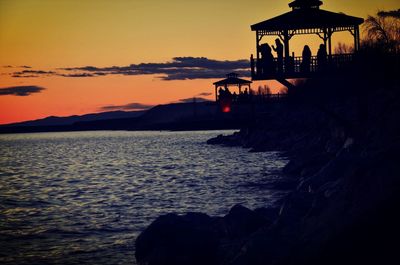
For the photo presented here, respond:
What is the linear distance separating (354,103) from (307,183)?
21.9 meters

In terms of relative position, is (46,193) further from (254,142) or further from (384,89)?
(254,142)

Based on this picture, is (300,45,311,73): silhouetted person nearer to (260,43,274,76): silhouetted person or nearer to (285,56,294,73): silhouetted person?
(285,56,294,73): silhouetted person

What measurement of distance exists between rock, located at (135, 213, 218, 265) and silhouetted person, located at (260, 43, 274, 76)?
1400 centimetres

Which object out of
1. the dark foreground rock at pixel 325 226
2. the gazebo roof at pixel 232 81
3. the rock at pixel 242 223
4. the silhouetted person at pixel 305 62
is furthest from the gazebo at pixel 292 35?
the gazebo roof at pixel 232 81

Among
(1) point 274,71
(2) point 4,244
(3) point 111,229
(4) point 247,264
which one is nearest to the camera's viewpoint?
(4) point 247,264

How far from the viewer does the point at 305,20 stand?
2836cm

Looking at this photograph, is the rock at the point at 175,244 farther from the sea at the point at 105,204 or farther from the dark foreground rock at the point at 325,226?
the sea at the point at 105,204

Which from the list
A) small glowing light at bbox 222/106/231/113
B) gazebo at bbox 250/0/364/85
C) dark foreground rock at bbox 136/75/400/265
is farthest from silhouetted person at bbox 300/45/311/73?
small glowing light at bbox 222/106/231/113

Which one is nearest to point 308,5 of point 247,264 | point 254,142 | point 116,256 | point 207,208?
point 207,208

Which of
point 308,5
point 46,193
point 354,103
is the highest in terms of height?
point 308,5

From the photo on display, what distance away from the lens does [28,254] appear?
728 inches

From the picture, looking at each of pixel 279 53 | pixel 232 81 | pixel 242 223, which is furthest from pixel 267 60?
pixel 232 81

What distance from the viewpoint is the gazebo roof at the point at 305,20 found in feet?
92.9

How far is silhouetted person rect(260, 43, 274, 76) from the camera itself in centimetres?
2827
